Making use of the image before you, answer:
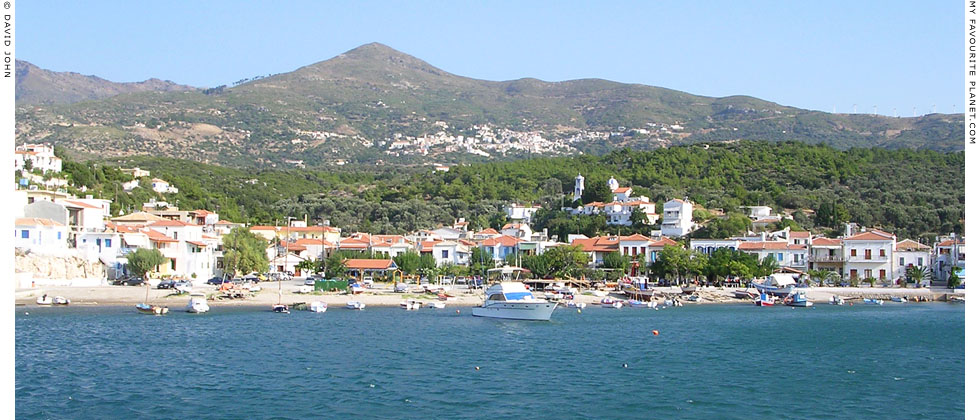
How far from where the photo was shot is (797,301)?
51562 mm

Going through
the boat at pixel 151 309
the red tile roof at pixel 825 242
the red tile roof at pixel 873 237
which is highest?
the red tile roof at pixel 873 237

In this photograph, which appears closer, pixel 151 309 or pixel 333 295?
pixel 151 309

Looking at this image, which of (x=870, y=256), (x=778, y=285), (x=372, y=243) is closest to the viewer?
(x=778, y=285)

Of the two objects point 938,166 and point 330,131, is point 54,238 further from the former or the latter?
point 330,131

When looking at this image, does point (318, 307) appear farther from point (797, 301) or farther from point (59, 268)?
point (797, 301)

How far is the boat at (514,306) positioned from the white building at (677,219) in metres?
32.6

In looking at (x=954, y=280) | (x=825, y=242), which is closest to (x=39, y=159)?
(x=825, y=242)

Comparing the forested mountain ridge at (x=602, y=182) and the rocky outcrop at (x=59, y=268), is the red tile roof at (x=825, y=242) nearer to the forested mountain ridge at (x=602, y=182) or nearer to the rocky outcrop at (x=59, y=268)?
the forested mountain ridge at (x=602, y=182)

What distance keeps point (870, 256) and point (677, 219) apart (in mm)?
15746

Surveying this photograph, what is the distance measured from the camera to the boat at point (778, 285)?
2160 inches

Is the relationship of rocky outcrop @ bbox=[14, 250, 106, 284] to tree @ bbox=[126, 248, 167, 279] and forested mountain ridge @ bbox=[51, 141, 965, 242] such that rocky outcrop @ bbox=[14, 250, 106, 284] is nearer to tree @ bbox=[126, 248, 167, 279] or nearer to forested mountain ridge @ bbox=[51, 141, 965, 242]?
tree @ bbox=[126, 248, 167, 279]

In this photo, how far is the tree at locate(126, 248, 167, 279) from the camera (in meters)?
50.3

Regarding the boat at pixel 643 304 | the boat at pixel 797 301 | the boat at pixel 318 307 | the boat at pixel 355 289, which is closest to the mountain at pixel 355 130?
the boat at pixel 355 289

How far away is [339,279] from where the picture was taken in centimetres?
5569
